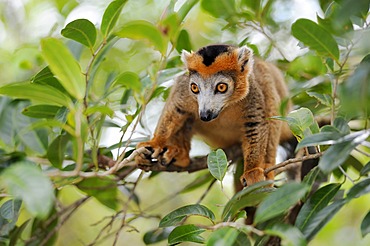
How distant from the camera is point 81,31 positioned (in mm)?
2725

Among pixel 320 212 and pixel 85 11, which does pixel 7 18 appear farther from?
pixel 320 212

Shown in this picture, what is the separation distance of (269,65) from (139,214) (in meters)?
1.67

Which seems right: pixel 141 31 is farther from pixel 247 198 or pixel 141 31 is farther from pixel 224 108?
pixel 224 108

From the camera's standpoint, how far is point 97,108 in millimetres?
2430

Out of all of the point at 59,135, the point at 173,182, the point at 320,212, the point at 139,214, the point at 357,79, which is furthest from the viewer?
the point at 173,182

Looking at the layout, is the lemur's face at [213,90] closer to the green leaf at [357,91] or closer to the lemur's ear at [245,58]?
the lemur's ear at [245,58]

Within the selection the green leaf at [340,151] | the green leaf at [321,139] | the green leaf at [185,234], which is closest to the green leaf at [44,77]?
the green leaf at [185,234]

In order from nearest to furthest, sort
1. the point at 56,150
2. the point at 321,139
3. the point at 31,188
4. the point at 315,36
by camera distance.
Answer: the point at 31,188
the point at 321,139
the point at 315,36
the point at 56,150

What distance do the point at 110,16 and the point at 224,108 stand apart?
56.0 inches

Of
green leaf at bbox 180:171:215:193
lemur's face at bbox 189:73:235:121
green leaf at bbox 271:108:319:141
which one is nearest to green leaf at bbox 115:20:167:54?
green leaf at bbox 271:108:319:141

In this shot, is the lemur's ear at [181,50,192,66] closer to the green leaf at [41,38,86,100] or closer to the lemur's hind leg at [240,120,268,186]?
the lemur's hind leg at [240,120,268,186]

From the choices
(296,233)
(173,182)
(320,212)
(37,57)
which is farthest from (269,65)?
(173,182)

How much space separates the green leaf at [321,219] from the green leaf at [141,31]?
1049 mm

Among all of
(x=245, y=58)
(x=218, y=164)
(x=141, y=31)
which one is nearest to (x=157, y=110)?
(x=245, y=58)
